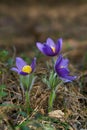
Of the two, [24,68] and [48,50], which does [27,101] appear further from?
[48,50]

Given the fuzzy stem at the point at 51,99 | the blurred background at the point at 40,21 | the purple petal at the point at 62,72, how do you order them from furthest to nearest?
the blurred background at the point at 40,21 → the fuzzy stem at the point at 51,99 → the purple petal at the point at 62,72

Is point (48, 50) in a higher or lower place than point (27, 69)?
higher

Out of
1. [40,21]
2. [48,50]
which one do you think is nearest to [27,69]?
[48,50]

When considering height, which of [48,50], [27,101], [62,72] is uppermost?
[48,50]

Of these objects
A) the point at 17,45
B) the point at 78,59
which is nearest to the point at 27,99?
the point at 78,59

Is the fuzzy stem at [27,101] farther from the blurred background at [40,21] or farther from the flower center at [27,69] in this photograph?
the blurred background at [40,21]

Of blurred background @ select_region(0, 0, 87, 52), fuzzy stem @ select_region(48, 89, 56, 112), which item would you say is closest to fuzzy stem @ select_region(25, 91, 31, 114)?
fuzzy stem @ select_region(48, 89, 56, 112)

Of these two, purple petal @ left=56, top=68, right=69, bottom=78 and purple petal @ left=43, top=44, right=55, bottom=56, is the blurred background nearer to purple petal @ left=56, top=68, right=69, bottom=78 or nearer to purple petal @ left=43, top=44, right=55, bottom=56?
purple petal @ left=43, top=44, right=55, bottom=56

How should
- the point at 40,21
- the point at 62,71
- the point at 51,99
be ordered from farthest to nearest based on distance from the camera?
the point at 40,21, the point at 51,99, the point at 62,71

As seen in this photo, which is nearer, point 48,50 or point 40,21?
point 48,50

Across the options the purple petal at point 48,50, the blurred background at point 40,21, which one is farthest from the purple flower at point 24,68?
the blurred background at point 40,21
